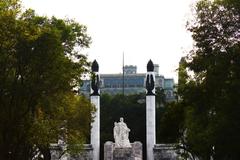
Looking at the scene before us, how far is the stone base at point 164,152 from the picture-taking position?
50219mm

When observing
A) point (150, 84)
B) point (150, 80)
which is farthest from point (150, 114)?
point (150, 80)

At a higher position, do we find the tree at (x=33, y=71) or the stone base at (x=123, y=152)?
the tree at (x=33, y=71)

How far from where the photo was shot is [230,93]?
20578 mm

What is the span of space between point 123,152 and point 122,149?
0.26 m

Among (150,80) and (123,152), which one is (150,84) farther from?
(123,152)

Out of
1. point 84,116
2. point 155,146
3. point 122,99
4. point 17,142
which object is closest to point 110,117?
point 122,99

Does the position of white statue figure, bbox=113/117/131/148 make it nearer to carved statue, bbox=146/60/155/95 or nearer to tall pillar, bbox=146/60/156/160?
tall pillar, bbox=146/60/156/160

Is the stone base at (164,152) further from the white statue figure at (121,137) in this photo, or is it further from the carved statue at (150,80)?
the carved statue at (150,80)

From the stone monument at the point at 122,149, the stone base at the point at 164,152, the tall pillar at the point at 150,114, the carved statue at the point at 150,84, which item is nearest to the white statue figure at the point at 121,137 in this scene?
the stone monument at the point at 122,149

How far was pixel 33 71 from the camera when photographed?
2247 cm

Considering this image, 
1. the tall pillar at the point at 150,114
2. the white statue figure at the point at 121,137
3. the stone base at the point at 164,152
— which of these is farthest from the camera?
the tall pillar at the point at 150,114

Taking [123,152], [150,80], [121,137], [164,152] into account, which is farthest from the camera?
[150,80]

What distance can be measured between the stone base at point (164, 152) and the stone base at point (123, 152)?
419cm

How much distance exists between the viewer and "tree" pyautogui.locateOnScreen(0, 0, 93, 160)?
21719 mm
